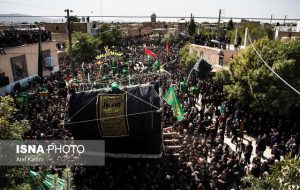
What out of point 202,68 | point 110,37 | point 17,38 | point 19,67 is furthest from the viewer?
point 110,37

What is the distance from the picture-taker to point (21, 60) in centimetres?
2856

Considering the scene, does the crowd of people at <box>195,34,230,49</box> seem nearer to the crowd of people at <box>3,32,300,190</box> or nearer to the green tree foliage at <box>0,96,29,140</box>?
the crowd of people at <box>3,32,300,190</box>

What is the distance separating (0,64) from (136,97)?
54.2 ft

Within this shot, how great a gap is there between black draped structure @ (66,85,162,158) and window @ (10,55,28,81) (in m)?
15.6

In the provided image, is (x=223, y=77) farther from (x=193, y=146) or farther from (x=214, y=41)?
(x=193, y=146)

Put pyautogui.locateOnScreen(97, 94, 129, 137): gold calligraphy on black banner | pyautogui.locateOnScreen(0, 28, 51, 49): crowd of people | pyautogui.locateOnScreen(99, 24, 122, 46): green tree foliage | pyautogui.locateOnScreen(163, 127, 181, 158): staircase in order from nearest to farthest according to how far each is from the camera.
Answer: pyautogui.locateOnScreen(97, 94, 129, 137): gold calligraphy on black banner, pyautogui.locateOnScreen(163, 127, 181, 158): staircase, pyautogui.locateOnScreen(0, 28, 51, 49): crowd of people, pyautogui.locateOnScreen(99, 24, 122, 46): green tree foliage

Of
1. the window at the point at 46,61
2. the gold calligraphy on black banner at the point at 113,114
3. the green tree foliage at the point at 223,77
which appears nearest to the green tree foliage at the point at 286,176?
the gold calligraphy on black banner at the point at 113,114

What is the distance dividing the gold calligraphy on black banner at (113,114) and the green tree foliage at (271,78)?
8574mm

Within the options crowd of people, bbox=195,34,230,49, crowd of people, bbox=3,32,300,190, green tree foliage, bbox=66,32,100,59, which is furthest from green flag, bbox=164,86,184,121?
green tree foliage, bbox=66,32,100,59

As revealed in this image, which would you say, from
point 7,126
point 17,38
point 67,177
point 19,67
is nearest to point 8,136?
point 7,126

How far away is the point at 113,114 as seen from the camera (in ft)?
45.5

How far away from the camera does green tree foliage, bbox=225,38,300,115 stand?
17.5 metres

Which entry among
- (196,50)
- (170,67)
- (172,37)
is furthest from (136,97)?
(172,37)

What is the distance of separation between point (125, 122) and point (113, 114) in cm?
66
